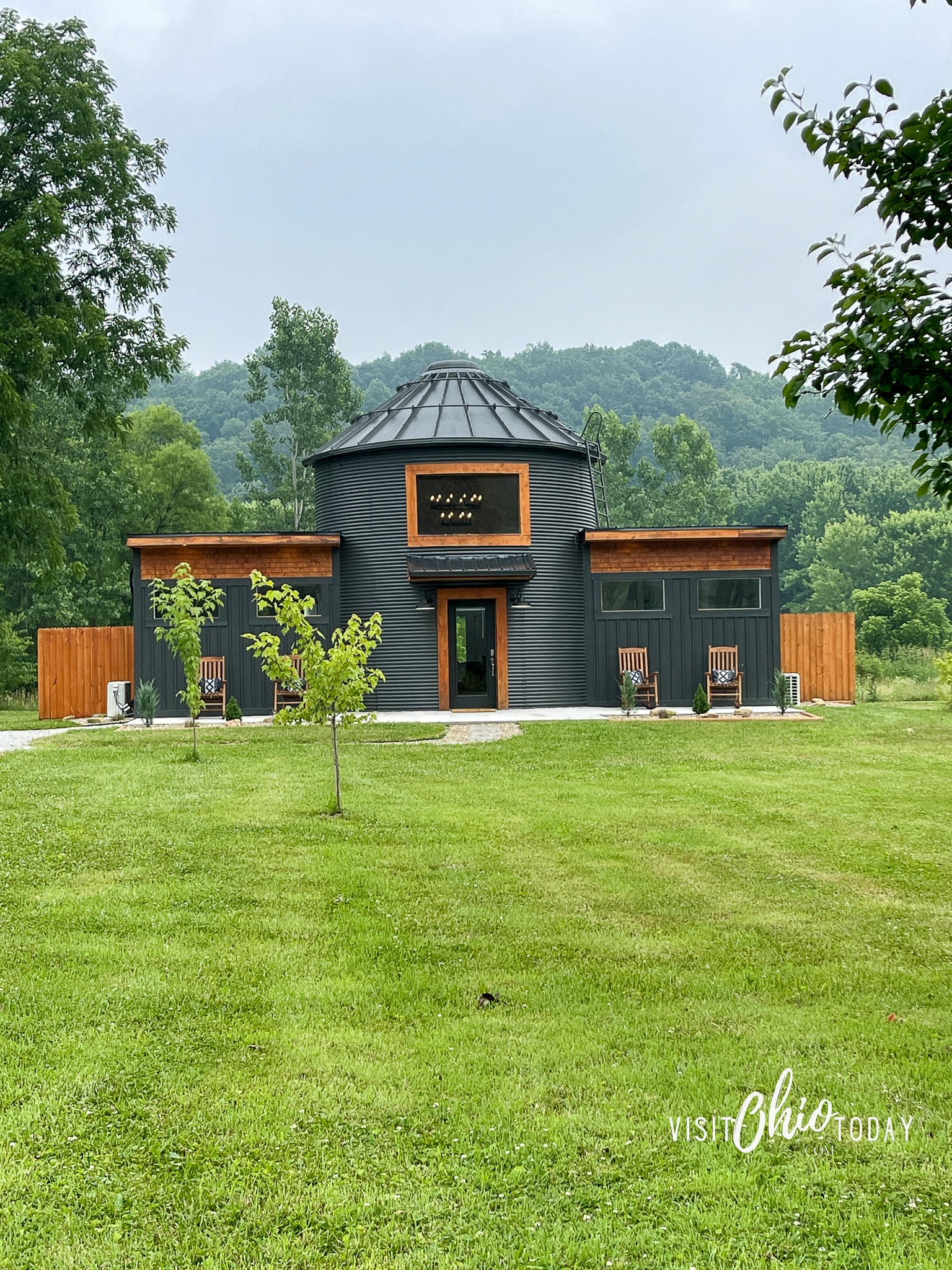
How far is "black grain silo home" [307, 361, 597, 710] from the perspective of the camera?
19.2 meters

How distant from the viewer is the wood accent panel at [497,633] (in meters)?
19.3

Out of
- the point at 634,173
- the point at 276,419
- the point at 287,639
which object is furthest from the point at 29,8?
the point at 634,173

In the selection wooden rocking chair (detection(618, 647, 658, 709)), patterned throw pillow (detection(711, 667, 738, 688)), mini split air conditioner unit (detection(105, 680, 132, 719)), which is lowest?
mini split air conditioner unit (detection(105, 680, 132, 719))

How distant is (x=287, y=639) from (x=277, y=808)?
33.1ft

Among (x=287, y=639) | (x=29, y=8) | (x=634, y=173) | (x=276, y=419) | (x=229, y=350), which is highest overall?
(x=634, y=173)

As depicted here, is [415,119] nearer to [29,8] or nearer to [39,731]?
[29,8]

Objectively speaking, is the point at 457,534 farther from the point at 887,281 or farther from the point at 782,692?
the point at 887,281

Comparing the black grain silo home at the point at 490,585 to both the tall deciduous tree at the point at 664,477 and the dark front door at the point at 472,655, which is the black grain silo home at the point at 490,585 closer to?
the dark front door at the point at 472,655

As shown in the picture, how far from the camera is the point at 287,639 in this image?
62.5ft

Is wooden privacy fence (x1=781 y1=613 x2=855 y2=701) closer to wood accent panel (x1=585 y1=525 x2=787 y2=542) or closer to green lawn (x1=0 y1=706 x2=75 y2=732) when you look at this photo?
wood accent panel (x1=585 y1=525 x2=787 y2=542)

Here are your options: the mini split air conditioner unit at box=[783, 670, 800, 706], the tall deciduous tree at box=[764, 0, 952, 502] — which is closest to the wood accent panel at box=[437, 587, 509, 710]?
the mini split air conditioner unit at box=[783, 670, 800, 706]

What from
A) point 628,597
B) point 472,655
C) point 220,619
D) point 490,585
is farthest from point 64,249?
point 628,597

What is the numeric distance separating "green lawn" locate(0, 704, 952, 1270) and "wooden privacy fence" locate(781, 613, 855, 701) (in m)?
12.8

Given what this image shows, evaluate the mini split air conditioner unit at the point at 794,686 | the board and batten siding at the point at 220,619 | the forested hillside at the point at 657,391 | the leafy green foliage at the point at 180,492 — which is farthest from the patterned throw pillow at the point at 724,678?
the forested hillside at the point at 657,391
